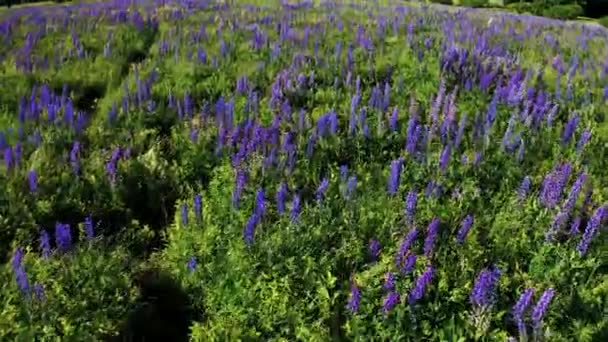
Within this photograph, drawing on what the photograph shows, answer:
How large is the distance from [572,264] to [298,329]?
6.45ft

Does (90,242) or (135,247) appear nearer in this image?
(90,242)

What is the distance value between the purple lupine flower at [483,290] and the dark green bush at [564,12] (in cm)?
2584

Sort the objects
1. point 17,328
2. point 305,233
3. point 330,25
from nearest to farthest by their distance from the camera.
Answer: point 17,328
point 305,233
point 330,25

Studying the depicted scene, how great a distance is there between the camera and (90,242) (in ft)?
13.4

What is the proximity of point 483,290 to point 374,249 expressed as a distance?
2.63ft

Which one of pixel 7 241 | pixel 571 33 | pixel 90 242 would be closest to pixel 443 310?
pixel 90 242

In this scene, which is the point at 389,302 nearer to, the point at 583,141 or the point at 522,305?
the point at 522,305

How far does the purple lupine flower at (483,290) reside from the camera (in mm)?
3789

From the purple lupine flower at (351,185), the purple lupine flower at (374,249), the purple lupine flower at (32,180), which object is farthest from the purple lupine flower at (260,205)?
the purple lupine flower at (32,180)

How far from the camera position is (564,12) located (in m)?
28.7

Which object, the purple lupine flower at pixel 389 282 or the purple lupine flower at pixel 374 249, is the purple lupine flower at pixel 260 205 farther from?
the purple lupine flower at pixel 389 282

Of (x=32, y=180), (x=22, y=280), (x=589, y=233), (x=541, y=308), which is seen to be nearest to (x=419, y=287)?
(x=541, y=308)

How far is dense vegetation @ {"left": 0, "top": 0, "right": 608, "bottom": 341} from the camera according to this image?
12.8 feet

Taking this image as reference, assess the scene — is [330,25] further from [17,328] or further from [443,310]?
[17,328]
